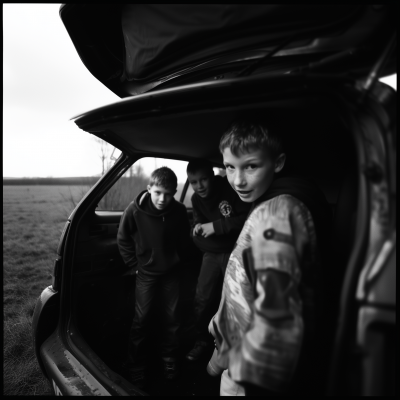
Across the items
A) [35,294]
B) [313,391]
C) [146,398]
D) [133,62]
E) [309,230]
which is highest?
[133,62]

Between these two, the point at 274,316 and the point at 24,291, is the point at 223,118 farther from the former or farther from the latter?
the point at 24,291

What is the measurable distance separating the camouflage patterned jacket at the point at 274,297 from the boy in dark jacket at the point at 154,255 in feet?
4.19

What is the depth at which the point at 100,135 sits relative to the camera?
1697 mm

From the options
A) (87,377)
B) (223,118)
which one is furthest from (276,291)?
(87,377)

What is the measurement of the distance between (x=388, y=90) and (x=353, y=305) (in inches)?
27.2

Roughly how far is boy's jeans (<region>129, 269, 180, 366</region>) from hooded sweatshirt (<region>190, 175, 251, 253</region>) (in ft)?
1.48

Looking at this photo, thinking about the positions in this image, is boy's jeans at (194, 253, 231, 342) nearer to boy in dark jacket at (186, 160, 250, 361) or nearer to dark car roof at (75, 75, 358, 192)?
boy in dark jacket at (186, 160, 250, 361)

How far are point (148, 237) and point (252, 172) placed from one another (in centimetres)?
137

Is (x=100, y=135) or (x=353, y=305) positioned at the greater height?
(x=100, y=135)

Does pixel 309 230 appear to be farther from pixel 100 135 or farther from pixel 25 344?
pixel 25 344

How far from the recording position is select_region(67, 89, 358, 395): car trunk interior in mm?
1141

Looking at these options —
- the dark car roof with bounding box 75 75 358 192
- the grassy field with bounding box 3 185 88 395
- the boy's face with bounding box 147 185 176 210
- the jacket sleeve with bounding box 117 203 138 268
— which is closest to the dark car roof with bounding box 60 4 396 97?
the dark car roof with bounding box 75 75 358 192

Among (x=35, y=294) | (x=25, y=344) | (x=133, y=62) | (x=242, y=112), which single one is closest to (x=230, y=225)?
(x=242, y=112)

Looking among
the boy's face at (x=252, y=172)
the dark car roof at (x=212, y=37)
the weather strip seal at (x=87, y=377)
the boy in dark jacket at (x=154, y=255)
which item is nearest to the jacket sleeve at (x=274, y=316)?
the boy's face at (x=252, y=172)
